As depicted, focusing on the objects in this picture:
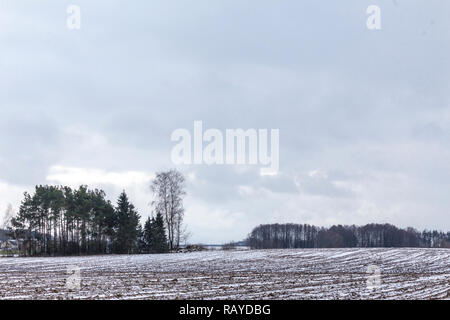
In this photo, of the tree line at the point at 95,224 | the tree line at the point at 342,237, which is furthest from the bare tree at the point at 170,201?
the tree line at the point at 342,237

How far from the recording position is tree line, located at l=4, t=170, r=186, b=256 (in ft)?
280

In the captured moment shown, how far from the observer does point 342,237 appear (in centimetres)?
15525

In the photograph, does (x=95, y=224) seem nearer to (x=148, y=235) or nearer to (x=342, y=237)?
(x=148, y=235)

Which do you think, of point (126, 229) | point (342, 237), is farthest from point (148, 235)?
point (342, 237)

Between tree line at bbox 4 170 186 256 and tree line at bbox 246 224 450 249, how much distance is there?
60889 mm

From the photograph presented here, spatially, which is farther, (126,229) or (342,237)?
(342,237)

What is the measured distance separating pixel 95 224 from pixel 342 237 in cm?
8647

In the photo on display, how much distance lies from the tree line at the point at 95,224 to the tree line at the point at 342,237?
60889mm

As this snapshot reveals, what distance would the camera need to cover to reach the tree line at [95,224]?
85375mm

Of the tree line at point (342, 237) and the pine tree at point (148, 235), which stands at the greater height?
the pine tree at point (148, 235)

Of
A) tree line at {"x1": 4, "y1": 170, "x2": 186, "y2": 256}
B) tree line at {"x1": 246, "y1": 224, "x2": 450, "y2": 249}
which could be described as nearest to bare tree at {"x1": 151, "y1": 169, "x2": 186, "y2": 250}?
tree line at {"x1": 4, "y1": 170, "x2": 186, "y2": 256}

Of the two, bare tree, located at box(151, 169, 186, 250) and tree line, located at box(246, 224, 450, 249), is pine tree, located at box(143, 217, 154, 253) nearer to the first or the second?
bare tree, located at box(151, 169, 186, 250)

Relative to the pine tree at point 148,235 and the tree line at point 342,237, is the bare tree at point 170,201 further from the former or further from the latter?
the tree line at point 342,237

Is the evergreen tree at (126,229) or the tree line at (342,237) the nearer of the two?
the evergreen tree at (126,229)
